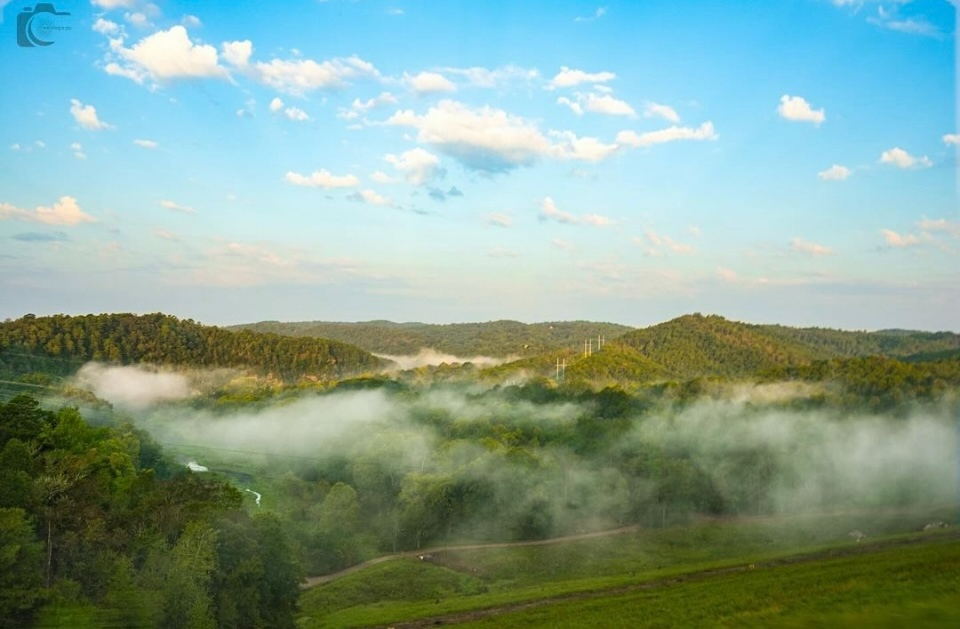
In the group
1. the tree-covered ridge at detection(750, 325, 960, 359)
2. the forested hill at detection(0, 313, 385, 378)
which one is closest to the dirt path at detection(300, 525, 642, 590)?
the tree-covered ridge at detection(750, 325, 960, 359)

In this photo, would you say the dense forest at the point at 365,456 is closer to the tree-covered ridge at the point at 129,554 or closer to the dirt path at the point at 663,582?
the tree-covered ridge at the point at 129,554

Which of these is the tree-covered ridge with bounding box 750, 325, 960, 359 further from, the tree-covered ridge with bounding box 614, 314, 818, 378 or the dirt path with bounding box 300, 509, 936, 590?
the dirt path with bounding box 300, 509, 936, 590

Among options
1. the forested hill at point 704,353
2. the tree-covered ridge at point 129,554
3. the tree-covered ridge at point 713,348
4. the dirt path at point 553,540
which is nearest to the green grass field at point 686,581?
the dirt path at point 553,540

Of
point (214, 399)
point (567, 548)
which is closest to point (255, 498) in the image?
point (567, 548)

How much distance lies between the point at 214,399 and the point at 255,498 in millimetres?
55189

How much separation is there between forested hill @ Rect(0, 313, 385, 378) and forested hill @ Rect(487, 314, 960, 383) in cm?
4384

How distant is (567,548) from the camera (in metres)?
67.6

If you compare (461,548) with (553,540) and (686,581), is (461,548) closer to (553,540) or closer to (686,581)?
(553,540)

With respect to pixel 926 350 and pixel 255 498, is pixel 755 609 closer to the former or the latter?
pixel 926 350

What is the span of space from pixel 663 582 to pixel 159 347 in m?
109

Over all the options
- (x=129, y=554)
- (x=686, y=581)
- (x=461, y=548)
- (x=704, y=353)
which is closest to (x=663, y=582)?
(x=686, y=581)

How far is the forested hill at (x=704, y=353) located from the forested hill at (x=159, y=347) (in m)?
43.8

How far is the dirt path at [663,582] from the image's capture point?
4153 cm

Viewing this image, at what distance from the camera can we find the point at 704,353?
565 feet
